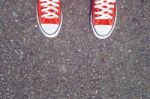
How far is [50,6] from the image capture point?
201 centimetres

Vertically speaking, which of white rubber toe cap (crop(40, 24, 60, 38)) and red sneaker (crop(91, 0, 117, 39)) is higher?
red sneaker (crop(91, 0, 117, 39))

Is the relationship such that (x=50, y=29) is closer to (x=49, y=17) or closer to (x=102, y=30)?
(x=49, y=17)

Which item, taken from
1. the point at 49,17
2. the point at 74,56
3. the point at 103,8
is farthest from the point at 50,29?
the point at 103,8

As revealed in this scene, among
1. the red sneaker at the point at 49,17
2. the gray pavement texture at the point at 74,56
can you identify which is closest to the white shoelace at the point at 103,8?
the gray pavement texture at the point at 74,56

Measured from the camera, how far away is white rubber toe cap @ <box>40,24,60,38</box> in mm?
2008

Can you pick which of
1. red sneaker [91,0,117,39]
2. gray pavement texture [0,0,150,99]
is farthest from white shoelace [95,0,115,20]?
gray pavement texture [0,0,150,99]

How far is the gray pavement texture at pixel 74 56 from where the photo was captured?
2.11 meters

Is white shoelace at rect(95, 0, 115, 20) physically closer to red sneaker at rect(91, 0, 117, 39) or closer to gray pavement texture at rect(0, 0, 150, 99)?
red sneaker at rect(91, 0, 117, 39)

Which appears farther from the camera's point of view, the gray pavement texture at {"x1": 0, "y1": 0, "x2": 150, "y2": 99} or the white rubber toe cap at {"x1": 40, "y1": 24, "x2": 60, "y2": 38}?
the gray pavement texture at {"x1": 0, "y1": 0, "x2": 150, "y2": 99}

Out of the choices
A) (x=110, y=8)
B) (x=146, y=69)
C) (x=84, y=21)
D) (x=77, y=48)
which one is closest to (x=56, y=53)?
(x=77, y=48)

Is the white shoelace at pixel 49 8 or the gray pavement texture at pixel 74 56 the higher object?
the white shoelace at pixel 49 8

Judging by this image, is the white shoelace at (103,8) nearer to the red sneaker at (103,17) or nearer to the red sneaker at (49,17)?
the red sneaker at (103,17)

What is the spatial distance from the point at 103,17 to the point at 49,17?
0.38m

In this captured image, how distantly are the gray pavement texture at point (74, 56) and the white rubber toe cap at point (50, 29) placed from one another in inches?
3.3
